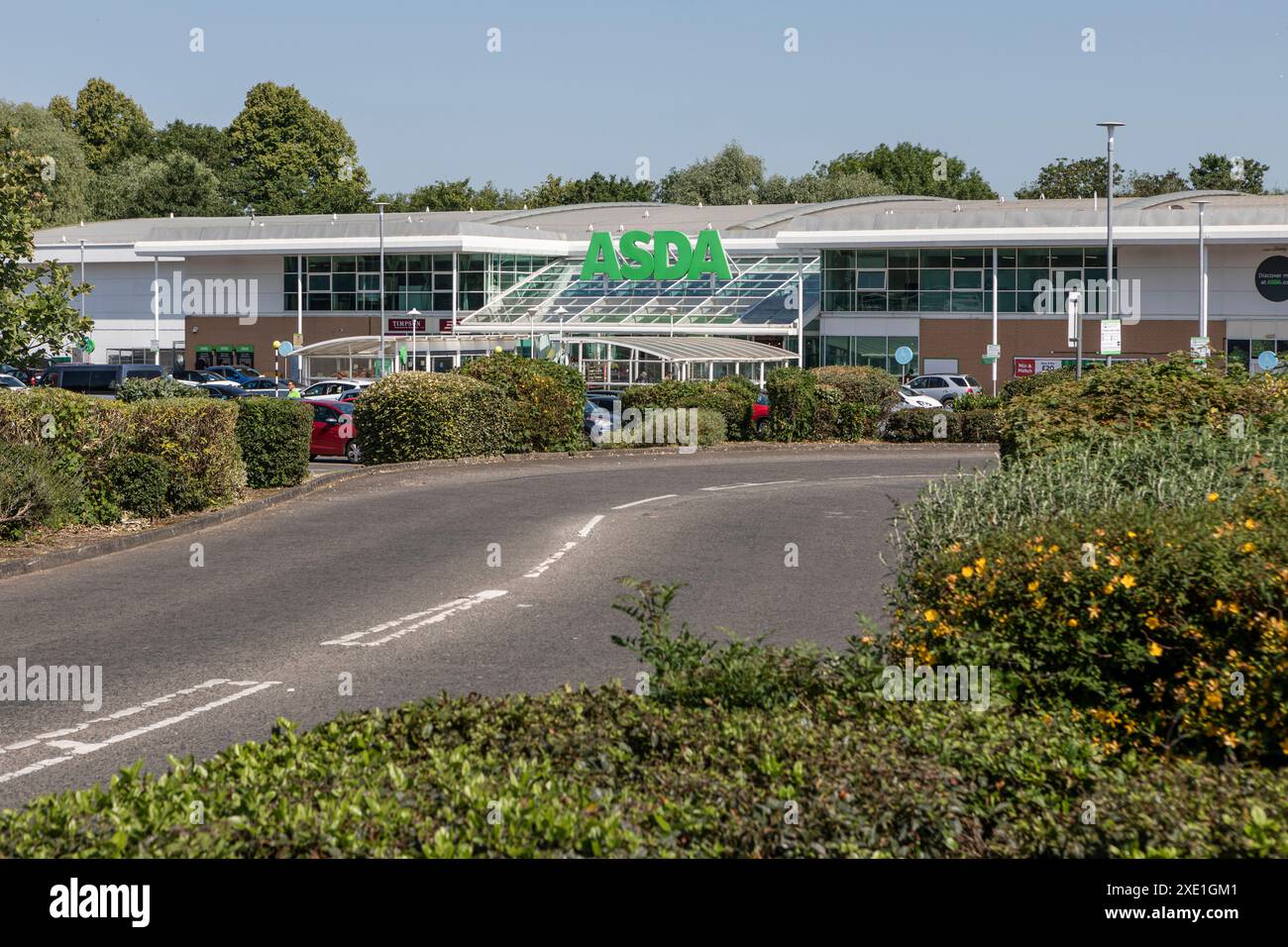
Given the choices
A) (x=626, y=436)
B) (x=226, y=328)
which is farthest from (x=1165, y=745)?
(x=226, y=328)

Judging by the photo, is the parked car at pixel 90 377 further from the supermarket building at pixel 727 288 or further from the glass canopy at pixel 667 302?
the glass canopy at pixel 667 302

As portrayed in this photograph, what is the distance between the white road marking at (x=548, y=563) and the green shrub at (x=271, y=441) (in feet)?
27.1

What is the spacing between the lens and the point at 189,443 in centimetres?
2116

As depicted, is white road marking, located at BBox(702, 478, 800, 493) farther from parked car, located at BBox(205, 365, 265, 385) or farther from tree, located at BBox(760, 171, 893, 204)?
tree, located at BBox(760, 171, 893, 204)

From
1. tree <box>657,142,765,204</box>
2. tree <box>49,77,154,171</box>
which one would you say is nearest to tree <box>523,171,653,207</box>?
tree <box>657,142,765,204</box>

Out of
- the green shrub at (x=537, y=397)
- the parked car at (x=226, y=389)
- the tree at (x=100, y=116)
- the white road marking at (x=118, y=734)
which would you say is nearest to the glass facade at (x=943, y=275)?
the parked car at (x=226, y=389)

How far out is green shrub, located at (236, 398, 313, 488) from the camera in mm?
24875

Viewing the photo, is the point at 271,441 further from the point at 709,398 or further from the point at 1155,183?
the point at 1155,183

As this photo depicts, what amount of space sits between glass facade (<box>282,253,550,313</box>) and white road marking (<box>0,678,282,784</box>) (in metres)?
60.4

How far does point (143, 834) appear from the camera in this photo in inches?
180

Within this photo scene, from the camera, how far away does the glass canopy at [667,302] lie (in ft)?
203

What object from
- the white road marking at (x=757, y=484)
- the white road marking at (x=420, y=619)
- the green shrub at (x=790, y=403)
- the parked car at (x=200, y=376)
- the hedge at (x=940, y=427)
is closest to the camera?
the white road marking at (x=420, y=619)
